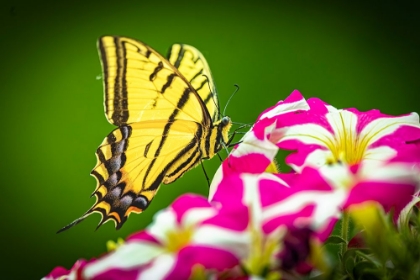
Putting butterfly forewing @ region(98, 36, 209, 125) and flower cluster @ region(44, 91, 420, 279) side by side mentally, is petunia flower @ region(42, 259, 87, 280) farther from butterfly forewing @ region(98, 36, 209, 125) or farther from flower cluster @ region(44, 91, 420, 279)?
butterfly forewing @ region(98, 36, 209, 125)

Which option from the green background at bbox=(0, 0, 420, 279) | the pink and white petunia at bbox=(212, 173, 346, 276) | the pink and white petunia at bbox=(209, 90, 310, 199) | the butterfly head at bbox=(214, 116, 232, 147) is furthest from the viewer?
the green background at bbox=(0, 0, 420, 279)

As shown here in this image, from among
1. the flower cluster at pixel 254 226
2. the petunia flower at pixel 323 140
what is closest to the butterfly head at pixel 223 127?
the petunia flower at pixel 323 140

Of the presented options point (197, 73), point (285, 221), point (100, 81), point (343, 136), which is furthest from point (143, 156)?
point (100, 81)

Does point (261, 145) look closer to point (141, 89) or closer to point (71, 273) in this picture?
point (71, 273)

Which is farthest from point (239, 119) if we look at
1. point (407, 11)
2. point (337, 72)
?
point (407, 11)

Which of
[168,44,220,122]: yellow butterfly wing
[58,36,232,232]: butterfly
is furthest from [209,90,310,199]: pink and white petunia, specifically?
[168,44,220,122]: yellow butterfly wing

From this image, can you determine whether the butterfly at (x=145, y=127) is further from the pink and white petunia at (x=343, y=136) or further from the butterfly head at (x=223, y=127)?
the pink and white petunia at (x=343, y=136)
